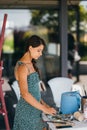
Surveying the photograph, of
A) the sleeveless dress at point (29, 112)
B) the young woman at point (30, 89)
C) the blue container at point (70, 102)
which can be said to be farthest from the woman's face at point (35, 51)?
the blue container at point (70, 102)

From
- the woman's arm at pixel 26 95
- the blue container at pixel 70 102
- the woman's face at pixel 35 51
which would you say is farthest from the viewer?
the blue container at pixel 70 102

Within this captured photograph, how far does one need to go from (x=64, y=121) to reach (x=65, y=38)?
3150 mm

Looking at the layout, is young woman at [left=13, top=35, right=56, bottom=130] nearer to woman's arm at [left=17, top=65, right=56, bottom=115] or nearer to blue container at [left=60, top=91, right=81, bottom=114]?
woman's arm at [left=17, top=65, right=56, bottom=115]

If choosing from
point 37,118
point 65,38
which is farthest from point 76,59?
point 37,118

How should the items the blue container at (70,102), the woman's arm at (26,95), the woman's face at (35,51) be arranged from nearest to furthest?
the woman's arm at (26,95), the woman's face at (35,51), the blue container at (70,102)

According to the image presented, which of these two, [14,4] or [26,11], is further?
[26,11]

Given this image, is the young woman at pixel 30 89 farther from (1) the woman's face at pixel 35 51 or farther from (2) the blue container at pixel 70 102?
(2) the blue container at pixel 70 102

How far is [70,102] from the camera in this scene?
10.7 feet

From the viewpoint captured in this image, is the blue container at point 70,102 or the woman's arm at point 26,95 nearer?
the woman's arm at point 26,95

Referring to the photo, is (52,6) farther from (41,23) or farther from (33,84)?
(33,84)

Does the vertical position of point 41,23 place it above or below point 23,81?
above

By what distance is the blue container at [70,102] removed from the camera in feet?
10.6

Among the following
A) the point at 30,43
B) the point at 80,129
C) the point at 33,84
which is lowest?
the point at 80,129

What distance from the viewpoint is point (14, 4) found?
6832 millimetres
